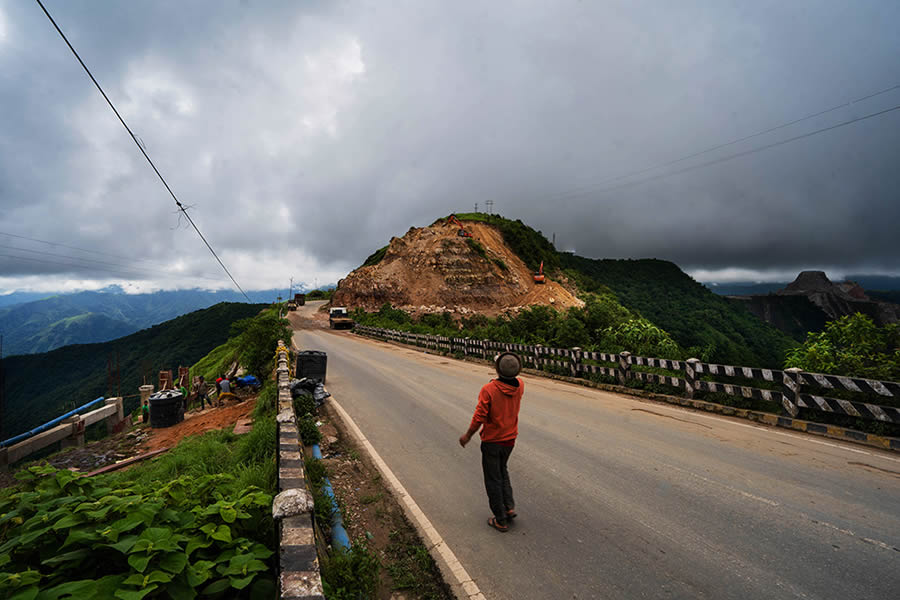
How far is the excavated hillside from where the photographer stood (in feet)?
161

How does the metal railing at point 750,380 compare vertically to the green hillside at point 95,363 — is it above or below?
above

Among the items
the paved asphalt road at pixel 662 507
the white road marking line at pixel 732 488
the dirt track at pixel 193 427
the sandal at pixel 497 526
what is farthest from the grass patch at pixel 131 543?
the dirt track at pixel 193 427

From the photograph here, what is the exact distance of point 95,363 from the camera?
93438 mm

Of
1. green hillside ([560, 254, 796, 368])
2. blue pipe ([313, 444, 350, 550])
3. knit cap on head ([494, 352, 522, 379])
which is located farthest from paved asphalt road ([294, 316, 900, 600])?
green hillside ([560, 254, 796, 368])

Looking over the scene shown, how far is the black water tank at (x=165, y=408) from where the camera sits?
12.0m

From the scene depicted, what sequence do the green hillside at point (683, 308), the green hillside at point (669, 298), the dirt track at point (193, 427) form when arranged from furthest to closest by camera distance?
the green hillside at point (683, 308), the green hillside at point (669, 298), the dirt track at point (193, 427)

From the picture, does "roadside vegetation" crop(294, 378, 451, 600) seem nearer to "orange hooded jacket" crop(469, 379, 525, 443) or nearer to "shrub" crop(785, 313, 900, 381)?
"orange hooded jacket" crop(469, 379, 525, 443)

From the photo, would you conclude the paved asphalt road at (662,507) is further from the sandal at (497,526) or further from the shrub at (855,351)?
the shrub at (855,351)

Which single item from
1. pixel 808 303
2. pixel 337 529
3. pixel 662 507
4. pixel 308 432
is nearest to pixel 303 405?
pixel 308 432

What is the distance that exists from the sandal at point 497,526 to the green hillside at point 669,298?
956 centimetres

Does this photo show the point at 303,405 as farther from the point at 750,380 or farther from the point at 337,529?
the point at 750,380

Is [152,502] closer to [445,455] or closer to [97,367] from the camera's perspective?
[445,455]

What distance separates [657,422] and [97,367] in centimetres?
12407

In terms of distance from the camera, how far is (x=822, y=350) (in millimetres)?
8938
